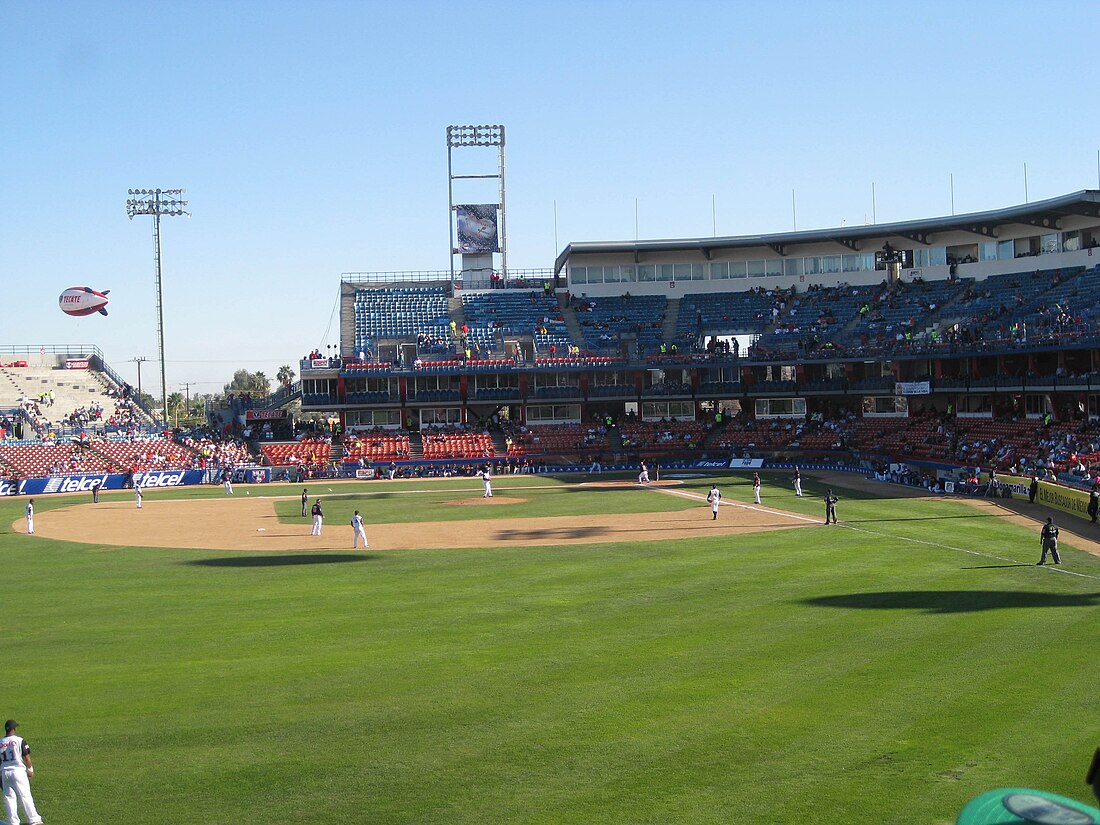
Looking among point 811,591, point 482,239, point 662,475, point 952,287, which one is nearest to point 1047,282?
point 952,287

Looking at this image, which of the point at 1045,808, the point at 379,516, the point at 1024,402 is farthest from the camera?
the point at 1024,402

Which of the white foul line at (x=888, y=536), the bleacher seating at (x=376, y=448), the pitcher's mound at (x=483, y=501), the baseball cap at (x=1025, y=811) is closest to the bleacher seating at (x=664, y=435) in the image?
the bleacher seating at (x=376, y=448)

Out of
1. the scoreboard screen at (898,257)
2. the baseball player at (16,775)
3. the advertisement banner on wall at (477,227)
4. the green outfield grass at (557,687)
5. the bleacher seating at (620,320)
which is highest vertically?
the advertisement banner on wall at (477,227)

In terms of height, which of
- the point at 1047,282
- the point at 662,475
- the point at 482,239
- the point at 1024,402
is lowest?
the point at 662,475

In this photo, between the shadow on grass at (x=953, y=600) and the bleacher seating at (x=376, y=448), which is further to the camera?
the bleacher seating at (x=376, y=448)

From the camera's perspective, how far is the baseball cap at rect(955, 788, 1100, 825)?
5332mm

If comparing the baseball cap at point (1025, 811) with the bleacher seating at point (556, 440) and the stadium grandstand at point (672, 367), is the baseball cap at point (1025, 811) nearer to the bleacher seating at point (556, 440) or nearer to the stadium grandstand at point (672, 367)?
the stadium grandstand at point (672, 367)

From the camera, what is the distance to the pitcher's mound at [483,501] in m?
50.0

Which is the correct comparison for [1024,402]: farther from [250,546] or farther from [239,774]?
[239,774]

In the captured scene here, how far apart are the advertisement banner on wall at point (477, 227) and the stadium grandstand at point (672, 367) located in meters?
3.03

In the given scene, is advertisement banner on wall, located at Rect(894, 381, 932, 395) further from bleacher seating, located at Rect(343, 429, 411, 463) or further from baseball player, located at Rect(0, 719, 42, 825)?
baseball player, located at Rect(0, 719, 42, 825)

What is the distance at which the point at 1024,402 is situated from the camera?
61.6 metres

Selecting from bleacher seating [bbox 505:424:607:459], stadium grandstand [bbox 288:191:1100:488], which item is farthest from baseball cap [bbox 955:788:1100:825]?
bleacher seating [bbox 505:424:607:459]

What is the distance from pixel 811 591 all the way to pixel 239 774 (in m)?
15.9
